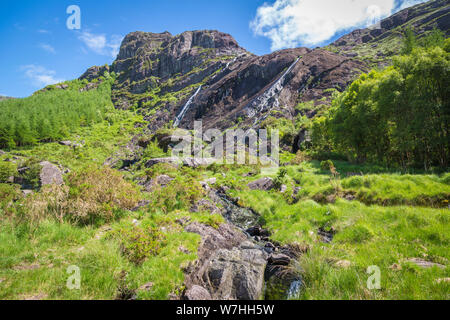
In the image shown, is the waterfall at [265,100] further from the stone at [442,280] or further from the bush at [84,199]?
the stone at [442,280]

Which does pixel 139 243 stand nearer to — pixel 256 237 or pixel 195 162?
pixel 256 237

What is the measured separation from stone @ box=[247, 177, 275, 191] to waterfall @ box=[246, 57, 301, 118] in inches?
2154

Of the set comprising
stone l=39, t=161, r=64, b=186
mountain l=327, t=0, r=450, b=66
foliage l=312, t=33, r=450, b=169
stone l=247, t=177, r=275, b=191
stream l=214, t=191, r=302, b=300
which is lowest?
stream l=214, t=191, r=302, b=300

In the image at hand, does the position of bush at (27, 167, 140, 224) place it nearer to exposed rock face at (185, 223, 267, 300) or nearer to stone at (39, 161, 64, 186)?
exposed rock face at (185, 223, 267, 300)

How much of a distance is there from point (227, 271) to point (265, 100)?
76231 millimetres

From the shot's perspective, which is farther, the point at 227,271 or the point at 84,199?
the point at 84,199

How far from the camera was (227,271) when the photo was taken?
628 centimetres

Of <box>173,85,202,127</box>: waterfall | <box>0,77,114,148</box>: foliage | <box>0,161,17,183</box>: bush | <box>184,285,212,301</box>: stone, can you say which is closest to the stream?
<box>184,285,212,301</box>: stone

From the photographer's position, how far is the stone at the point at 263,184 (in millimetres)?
19116

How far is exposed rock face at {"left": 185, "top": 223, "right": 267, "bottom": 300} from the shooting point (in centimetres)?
568

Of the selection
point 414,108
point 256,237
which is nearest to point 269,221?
point 256,237

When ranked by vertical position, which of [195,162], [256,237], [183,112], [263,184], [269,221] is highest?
[183,112]

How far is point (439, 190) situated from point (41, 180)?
121 feet
